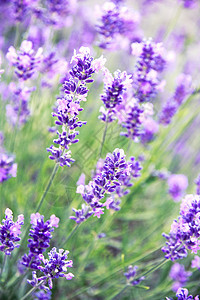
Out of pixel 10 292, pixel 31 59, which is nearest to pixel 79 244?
pixel 10 292

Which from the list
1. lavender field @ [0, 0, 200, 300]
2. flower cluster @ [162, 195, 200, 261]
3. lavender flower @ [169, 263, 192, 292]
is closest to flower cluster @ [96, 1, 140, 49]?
lavender field @ [0, 0, 200, 300]

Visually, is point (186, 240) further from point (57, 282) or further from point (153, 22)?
point (153, 22)

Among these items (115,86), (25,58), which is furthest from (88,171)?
(25,58)

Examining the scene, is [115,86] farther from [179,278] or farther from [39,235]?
[179,278]

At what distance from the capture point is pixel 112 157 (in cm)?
107

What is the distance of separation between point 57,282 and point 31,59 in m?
1.30

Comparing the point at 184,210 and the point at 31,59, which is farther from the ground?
the point at 31,59

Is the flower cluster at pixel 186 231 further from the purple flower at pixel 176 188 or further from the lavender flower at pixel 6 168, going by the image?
the purple flower at pixel 176 188

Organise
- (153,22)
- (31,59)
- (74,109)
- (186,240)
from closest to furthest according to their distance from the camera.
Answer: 1. (74,109)
2. (186,240)
3. (31,59)
4. (153,22)

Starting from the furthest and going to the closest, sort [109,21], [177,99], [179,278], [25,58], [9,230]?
[177,99] < [179,278] < [109,21] < [25,58] < [9,230]

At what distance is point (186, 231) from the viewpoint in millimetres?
1116

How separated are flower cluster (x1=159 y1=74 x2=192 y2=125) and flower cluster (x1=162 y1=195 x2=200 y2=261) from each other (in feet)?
2.57

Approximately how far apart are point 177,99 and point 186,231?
1.07m

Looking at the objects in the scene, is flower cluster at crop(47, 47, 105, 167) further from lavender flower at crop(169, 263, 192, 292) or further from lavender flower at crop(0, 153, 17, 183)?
lavender flower at crop(169, 263, 192, 292)
